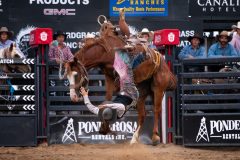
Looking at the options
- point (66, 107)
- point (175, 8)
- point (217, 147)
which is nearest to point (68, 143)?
point (66, 107)

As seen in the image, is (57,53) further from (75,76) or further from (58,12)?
(75,76)

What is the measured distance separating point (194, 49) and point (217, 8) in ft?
4.86

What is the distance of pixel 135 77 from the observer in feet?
31.2

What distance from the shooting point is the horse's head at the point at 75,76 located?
29.3 feet

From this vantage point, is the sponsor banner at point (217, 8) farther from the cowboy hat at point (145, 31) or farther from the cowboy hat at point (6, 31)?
the cowboy hat at point (6, 31)

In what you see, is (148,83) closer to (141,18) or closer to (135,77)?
(135,77)

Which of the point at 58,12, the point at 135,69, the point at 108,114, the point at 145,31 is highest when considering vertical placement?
the point at 58,12

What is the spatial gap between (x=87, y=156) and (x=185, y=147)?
194cm

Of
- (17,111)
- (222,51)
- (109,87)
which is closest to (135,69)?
(109,87)

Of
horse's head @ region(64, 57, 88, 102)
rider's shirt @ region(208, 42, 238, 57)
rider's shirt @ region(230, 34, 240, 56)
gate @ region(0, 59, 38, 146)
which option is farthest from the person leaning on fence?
rider's shirt @ region(230, 34, 240, 56)

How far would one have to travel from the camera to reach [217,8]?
13328 mm

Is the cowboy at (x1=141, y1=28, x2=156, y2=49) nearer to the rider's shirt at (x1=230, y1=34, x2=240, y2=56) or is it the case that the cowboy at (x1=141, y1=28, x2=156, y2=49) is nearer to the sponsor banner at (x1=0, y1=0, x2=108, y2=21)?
the sponsor banner at (x1=0, y1=0, x2=108, y2=21)

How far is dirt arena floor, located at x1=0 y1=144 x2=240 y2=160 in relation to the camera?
985cm

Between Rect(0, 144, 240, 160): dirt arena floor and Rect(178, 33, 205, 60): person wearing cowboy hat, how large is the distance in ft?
5.39
